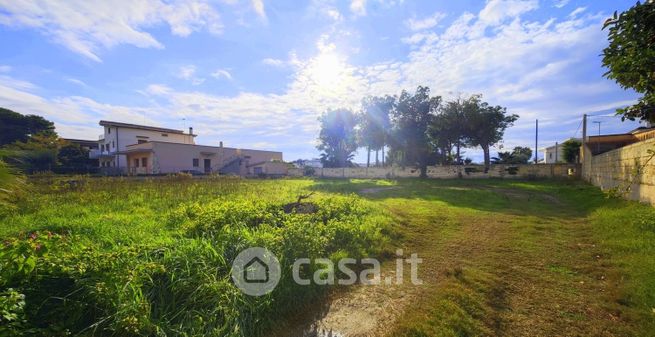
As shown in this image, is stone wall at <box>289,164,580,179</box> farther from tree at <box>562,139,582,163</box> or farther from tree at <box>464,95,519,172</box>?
tree at <box>562,139,582,163</box>

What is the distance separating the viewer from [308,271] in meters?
3.59

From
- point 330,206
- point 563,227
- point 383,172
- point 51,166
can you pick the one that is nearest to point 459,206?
point 563,227

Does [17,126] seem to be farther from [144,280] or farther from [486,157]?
[486,157]

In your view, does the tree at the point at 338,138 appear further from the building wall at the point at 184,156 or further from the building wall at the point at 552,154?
the building wall at the point at 552,154

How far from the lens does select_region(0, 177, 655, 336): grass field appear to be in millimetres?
2180

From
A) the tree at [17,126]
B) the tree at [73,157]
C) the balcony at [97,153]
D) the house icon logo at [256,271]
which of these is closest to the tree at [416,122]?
the house icon logo at [256,271]

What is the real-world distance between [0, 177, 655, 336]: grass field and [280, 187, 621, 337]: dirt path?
0.7 inches

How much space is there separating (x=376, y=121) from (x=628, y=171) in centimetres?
2043

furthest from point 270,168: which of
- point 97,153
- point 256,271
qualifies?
point 256,271

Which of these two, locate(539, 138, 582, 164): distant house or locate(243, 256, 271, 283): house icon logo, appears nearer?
locate(243, 256, 271, 283): house icon logo

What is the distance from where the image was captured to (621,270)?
3.70 metres

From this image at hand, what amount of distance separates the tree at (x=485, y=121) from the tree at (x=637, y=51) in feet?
61.4

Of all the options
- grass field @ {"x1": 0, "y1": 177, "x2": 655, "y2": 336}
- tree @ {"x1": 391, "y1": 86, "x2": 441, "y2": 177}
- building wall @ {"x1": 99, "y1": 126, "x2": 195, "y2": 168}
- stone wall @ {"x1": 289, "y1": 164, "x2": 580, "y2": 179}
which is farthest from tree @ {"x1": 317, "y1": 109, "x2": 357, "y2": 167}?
grass field @ {"x1": 0, "y1": 177, "x2": 655, "y2": 336}

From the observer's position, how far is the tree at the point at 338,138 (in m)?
34.1
